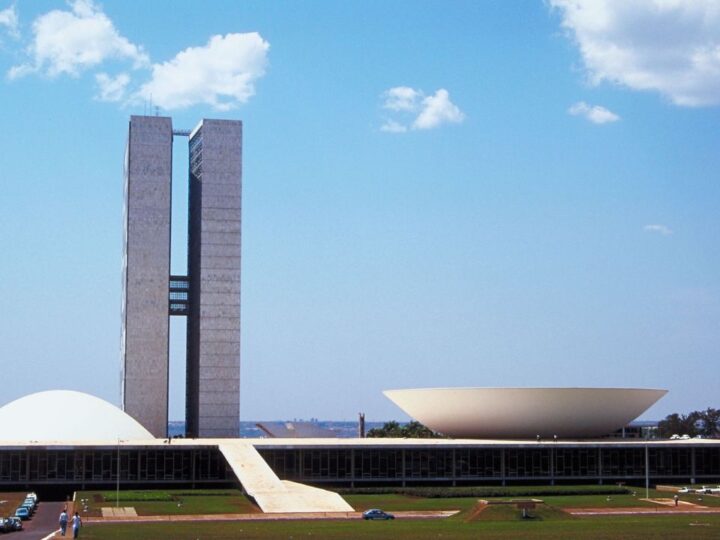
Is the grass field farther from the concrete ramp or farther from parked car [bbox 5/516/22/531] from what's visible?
parked car [bbox 5/516/22/531]

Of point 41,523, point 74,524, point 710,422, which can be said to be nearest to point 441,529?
point 74,524

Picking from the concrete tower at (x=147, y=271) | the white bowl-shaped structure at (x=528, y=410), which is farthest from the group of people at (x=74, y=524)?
the concrete tower at (x=147, y=271)

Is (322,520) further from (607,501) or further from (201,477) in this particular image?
(201,477)

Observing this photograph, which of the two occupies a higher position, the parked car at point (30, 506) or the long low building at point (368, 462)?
the long low building at point (368, 462)

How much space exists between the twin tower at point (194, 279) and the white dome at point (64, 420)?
23360mm

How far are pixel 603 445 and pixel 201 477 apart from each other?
24818 mm

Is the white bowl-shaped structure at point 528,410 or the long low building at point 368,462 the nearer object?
the long low building at point 368,462

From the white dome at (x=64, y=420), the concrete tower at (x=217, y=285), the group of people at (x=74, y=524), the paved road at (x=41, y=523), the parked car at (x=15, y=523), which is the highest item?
the concrete tower at (x=217, y=285)

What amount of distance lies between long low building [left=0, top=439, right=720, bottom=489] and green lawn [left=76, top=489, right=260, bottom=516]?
3.20 meters

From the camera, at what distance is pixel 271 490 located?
60.7m

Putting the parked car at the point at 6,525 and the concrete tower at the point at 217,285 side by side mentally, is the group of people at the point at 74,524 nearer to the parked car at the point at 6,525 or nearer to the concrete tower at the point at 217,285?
the parked car at the point at 6,525

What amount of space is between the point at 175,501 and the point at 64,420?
794 inches

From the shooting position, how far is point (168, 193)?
110000mm

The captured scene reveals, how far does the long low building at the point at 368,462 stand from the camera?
2825 inches
